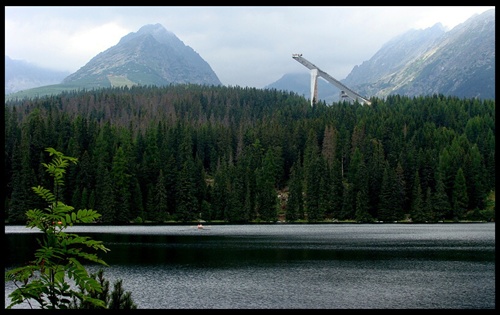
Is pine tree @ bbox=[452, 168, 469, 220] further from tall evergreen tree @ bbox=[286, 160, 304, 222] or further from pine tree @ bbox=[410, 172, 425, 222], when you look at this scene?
tall evergreen tree @ bbox=[286, 160, 304, 222]

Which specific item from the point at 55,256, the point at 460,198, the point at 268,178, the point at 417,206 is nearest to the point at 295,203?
the point at 268,178

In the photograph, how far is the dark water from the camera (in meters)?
42.8

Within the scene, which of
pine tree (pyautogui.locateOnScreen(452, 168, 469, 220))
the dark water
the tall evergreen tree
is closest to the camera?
the dark water

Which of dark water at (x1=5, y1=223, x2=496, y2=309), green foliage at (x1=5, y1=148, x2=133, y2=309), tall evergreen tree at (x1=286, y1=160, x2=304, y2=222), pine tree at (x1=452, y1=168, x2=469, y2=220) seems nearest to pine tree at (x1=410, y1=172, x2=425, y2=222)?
pine tree at (x1=452, y1=168, x2=469, y2=220)

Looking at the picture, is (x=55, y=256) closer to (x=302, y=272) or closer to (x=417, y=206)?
(x=302, y=272)

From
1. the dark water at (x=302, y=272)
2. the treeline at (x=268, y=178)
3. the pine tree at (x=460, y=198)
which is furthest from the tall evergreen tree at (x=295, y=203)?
the dark water at (x=302, y=272)

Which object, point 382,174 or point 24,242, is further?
point 382,174

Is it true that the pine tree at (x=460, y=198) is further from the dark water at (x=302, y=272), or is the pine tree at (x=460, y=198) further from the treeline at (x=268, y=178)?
the dark water at (x=302, y=272)

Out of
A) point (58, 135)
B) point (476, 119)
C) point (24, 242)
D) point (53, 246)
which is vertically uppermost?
point (476, 119)

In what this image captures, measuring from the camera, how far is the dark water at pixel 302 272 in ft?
140

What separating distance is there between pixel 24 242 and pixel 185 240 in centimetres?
2353

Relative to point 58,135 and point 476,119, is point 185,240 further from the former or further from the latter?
point 476,119

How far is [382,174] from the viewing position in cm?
15800

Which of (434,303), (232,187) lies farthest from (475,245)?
(232,187)
